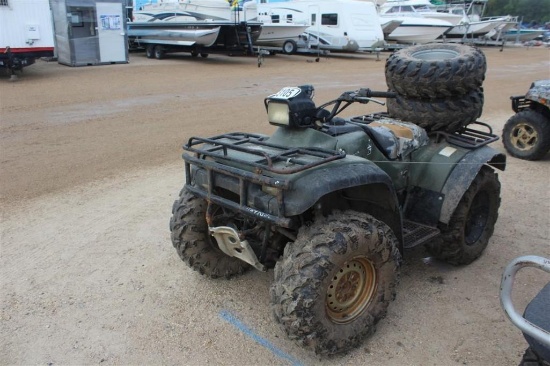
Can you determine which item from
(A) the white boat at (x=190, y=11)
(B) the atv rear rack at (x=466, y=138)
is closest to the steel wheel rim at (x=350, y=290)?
(B) the atv rear rack at (x=466, y=138)

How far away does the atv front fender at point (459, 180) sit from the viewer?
12.9ft

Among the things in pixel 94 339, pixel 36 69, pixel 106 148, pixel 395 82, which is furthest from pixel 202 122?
pixel 36 69

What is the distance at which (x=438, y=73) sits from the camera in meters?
4.03

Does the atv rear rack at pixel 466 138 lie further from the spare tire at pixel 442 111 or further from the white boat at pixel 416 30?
the white boat at pixel 416 30

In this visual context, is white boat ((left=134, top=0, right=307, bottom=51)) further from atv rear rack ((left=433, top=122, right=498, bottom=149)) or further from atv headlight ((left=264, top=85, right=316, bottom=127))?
atv headlight ((left=264, top=85, right=316, bottom=127))

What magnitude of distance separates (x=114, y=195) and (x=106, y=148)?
2.26 meters

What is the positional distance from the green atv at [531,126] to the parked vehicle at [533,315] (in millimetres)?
6040

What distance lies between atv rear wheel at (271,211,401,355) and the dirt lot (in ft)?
0.74

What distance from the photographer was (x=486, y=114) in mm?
11320

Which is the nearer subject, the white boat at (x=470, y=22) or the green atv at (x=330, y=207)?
the green atv at (x=330, y=207)

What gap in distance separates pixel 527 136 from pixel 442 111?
14.3 feet

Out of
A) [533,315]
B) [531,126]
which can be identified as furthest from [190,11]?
[533,315]

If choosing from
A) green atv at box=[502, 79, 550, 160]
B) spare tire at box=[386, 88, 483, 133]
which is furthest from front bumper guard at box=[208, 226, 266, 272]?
green atv at box=[502, 79, 550, 160]

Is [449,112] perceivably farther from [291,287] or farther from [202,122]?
[202,122]
